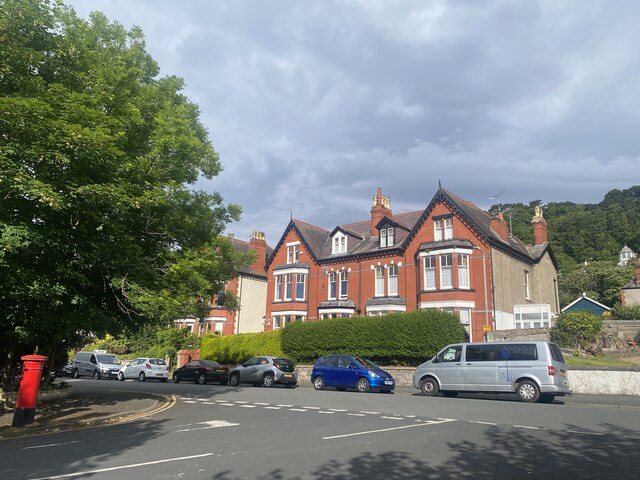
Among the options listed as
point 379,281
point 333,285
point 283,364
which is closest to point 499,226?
point 379,281

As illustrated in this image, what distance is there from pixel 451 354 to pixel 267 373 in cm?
956

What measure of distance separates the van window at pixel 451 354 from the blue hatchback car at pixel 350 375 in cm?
295

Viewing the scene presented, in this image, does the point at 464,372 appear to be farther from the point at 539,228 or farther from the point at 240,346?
the point at 539,228

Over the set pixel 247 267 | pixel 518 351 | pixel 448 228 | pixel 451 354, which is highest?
pixel 448 228

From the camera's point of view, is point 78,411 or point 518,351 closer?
point 78,411

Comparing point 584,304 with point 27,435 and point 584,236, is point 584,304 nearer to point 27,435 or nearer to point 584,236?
point 584,236

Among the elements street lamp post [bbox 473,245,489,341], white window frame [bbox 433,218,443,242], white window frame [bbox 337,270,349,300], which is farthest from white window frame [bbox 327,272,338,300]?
street lamp post [bbox 473,245,489,341]

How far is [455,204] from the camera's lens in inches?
1346

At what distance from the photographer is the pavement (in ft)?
36.0

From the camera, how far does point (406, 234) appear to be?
127 feet

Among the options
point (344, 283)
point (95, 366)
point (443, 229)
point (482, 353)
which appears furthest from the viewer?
point (344, 283)

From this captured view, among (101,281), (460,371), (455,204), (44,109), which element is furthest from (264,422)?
(455,204)

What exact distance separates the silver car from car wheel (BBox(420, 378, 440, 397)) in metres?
7.14

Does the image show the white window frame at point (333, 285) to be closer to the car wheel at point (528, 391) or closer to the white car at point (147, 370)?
the white car at point (147, 370)
